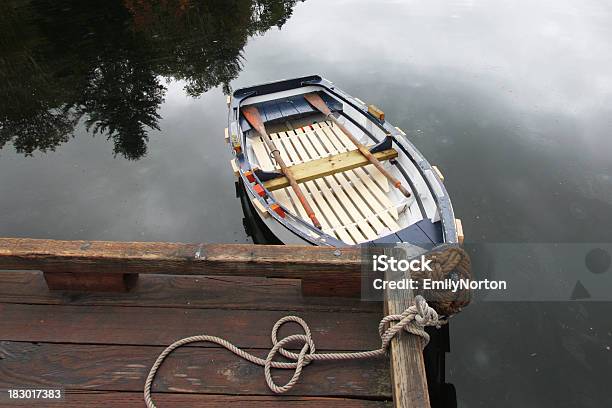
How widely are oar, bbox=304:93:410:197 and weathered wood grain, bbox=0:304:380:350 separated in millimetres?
3734

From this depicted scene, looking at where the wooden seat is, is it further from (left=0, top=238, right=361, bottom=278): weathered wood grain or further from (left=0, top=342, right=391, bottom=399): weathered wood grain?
(left=0, top=342, right=391, bottom=399): weathered wood grain

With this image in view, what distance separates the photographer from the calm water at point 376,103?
5.54 m

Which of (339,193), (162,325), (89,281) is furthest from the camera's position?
(339,193)

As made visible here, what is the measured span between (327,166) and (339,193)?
474 mm

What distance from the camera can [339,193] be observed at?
6598 mm

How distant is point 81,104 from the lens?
10.7 metres

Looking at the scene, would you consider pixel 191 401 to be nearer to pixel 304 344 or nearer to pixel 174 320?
pixel 174 320

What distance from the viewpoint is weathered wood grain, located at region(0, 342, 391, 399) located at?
2.18 metres

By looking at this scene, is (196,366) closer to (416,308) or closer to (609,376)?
(416,308)

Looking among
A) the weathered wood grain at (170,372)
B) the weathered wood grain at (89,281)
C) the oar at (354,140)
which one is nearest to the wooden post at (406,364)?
the weathered wood grain at (170,372)

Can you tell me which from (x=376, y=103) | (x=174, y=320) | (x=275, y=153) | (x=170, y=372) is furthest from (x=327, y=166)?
(x=376, y=103)

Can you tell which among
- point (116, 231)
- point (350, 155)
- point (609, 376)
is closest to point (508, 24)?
point (350, 155)

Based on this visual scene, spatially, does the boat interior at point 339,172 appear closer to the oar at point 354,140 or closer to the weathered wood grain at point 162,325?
the oar at point 354,140

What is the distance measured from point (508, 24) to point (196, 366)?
16186 mm
